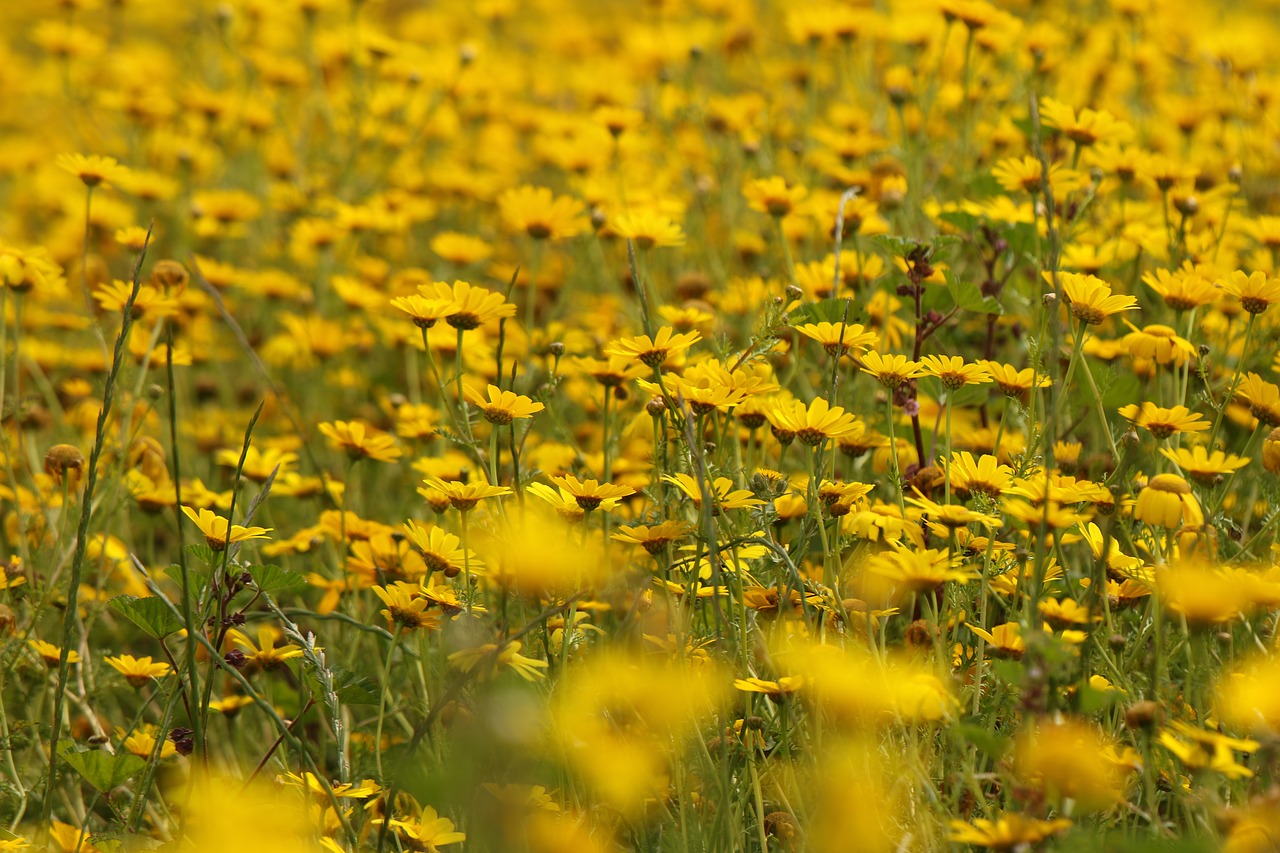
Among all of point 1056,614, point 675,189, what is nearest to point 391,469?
Answer: point 675,189

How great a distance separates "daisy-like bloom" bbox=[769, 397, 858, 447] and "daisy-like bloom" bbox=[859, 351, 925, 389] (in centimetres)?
8

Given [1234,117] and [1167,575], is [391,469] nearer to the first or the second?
[1167,575]

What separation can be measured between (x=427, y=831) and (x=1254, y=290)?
1.36 meters

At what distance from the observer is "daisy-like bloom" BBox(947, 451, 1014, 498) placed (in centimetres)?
171

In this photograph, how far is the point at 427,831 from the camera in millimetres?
1554

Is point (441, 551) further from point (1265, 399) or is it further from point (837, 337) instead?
point (1265, 399)

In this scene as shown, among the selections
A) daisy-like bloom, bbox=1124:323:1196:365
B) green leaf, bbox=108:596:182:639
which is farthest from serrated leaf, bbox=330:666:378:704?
daisy-like bloom, bbox=1124:323:1196:365

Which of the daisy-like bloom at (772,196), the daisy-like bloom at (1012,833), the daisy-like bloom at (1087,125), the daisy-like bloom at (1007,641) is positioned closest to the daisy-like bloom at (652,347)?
the daisy-like bloom at (1007,641)

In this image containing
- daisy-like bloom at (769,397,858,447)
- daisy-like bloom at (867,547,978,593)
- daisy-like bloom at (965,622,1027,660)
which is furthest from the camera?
daisy-like bloom at (769,397,858,447)

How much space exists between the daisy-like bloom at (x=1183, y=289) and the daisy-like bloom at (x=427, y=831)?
131cm

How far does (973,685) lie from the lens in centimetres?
167

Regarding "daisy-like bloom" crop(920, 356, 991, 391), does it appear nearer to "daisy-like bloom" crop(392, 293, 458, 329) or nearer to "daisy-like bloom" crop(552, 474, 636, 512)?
"daisy-like bloom" crop(552, 474, 636, 512)

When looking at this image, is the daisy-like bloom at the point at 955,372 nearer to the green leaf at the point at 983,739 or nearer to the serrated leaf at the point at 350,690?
the green leaf at the point at 983,739

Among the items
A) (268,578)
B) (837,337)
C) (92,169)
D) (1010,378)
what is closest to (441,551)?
(268,578)
